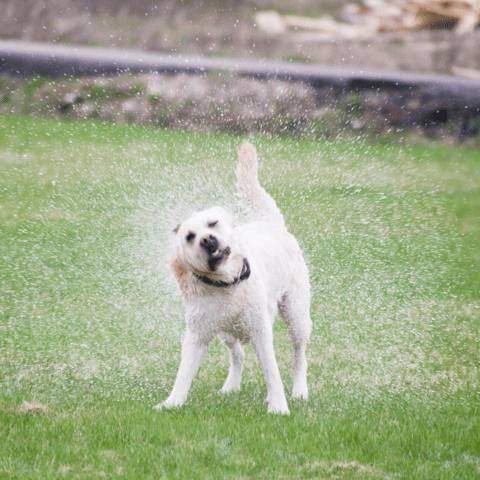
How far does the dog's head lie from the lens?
3.16 meters

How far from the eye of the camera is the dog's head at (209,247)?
3.16 metres

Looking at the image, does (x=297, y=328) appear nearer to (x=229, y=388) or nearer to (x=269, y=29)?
(x=229, y=388)

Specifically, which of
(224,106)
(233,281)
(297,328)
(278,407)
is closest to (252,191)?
(297,328)

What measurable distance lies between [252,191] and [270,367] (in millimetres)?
1178

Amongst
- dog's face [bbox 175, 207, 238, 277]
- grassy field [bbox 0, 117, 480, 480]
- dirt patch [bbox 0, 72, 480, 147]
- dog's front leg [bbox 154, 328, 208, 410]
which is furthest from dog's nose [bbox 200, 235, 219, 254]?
dirt patch [bbox 0, 72, 480, 147]

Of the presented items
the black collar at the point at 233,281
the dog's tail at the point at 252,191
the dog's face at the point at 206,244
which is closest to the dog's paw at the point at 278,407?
the black collar at the point at 233,281

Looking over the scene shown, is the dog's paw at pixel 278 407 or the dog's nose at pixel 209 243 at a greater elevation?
the dog's nose at pixel 209 243

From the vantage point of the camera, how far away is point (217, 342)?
5.02m

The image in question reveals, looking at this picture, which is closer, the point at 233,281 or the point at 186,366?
the point at 233,281

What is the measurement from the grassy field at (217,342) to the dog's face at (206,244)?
823 mm

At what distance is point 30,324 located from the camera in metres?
5.07

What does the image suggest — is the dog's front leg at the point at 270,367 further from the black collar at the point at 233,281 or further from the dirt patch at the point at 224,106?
the dirt patch at the point at 224,106

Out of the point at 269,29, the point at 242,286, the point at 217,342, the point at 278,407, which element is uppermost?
the point at 242,286

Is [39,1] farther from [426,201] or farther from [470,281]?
[470,281]
